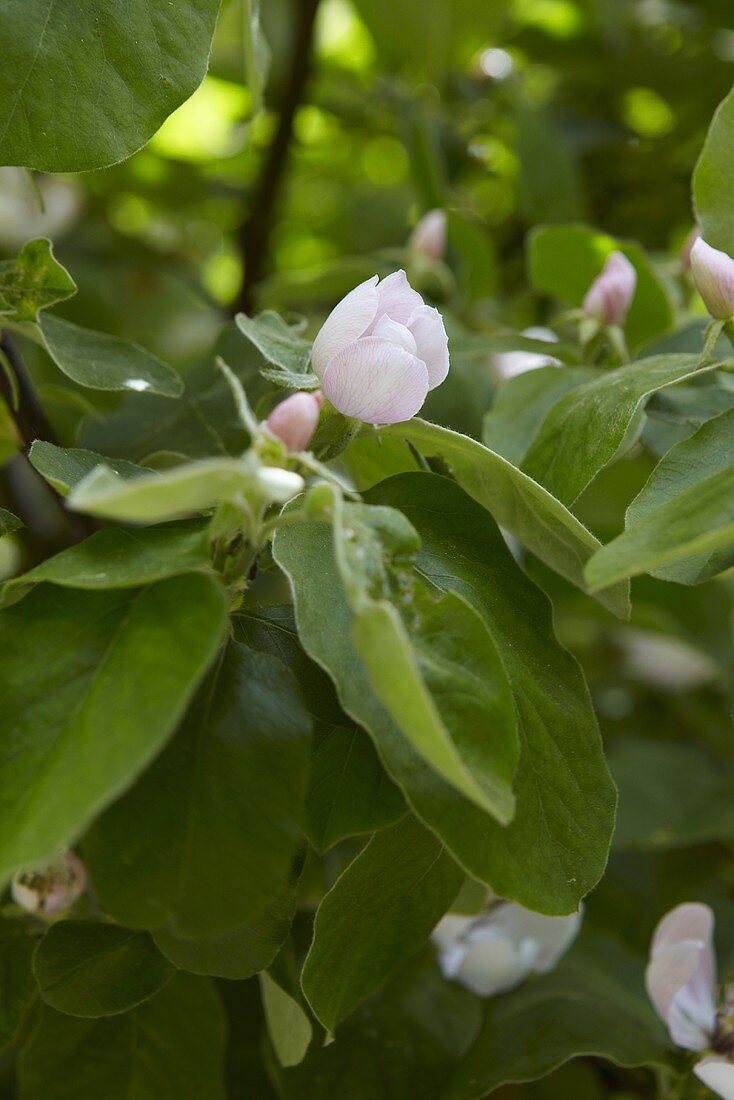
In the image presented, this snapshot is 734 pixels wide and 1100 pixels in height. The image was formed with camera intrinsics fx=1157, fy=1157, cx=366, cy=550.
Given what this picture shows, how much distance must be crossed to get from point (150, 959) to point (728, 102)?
40 cm

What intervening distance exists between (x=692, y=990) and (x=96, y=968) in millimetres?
300

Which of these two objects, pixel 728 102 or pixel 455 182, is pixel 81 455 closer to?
pixel 728 102

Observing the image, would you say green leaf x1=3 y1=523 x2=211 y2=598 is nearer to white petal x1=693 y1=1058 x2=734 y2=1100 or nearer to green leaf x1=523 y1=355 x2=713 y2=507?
green leaf x1=523 y1=355 x2=713 y2=507

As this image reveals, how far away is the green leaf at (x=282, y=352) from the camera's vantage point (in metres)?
0.43

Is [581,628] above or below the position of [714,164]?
below

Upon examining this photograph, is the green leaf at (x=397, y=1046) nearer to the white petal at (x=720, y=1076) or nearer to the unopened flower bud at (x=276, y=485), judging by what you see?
the white petal at (x=720, y=1076)

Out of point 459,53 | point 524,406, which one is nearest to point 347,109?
point 459,53

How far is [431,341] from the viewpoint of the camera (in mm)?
437

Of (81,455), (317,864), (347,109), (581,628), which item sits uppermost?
(81,455)

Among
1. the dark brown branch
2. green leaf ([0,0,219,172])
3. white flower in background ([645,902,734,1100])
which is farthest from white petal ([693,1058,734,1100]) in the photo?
the dark brown branch

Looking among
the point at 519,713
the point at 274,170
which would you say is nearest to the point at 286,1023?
the point at 519,713

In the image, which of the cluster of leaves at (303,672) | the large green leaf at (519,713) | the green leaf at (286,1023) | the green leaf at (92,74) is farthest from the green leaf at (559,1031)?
the green leaf at (92,74)

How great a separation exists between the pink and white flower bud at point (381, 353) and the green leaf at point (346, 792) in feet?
0.39

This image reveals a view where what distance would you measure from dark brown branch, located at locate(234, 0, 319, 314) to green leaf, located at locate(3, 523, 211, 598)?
24.5 inches
